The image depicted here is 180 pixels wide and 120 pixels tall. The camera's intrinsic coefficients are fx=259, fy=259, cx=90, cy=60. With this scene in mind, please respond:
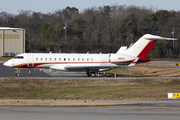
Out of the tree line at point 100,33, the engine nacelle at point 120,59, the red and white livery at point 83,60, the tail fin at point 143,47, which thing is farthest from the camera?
the tree line at point 100,33

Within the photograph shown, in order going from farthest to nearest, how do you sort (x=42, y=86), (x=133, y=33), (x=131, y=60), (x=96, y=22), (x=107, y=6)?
(x=107, y=6) < (x=96, y=22) < (x=133, y=33) < (x=131, y=60) < (x=42, y=86)

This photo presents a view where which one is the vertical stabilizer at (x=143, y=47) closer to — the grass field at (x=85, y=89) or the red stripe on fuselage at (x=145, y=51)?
the red stripe on fuselage at (x=145, y=51)

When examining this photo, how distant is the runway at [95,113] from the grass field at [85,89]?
4526 mm

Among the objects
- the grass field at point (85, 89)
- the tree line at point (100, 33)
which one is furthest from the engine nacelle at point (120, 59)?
the tree line at point (100, 33)

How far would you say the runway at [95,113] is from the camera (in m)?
13.7

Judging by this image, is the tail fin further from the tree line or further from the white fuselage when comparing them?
the tree line

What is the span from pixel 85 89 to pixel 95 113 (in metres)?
11.0

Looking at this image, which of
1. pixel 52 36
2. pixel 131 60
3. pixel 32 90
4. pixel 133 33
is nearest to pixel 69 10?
pixel 52 36

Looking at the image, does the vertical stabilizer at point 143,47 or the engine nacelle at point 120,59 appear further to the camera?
the vertical stabilizer at point 143,47

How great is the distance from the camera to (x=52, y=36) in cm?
9700

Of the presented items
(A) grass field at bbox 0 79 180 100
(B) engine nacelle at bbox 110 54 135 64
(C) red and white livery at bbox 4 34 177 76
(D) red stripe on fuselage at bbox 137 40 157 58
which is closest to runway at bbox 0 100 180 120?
(A) grass field at bbox 0 79 180 100

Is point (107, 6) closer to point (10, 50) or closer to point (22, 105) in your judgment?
point (10, 50)

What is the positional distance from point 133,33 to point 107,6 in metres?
39.9

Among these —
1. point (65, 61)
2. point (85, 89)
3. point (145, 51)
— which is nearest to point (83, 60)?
point (65, 61)
